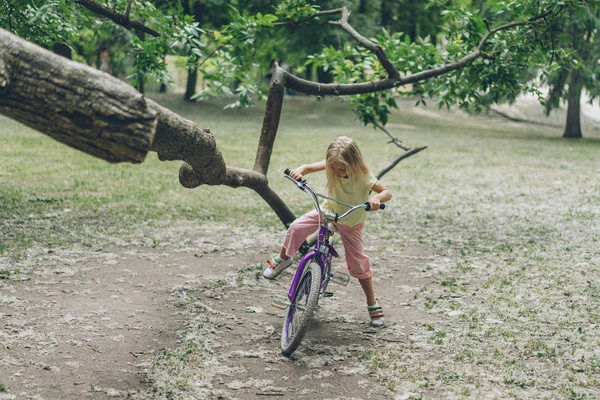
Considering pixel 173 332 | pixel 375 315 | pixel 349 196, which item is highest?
pixel 349 196

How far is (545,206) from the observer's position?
11633 millimetres

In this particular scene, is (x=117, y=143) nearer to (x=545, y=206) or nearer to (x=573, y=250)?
(x=573, y=250)

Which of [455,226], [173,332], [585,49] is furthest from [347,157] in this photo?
[585,49]

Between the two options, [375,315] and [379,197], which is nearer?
[379,197]

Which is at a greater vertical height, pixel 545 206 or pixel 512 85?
pixel 512 85

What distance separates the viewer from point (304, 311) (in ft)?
15.9

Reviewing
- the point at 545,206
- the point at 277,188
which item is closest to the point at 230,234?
the point at 277,188

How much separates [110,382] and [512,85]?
6.76 metres

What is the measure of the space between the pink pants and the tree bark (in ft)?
7.72

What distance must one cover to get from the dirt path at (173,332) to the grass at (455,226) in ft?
0.94

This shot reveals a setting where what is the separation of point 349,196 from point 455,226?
5028mm

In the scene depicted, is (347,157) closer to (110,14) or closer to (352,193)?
(352,193)

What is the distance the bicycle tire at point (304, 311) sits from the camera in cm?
482

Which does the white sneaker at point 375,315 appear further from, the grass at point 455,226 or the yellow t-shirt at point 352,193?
the yellow t-shirt at point 352,193
